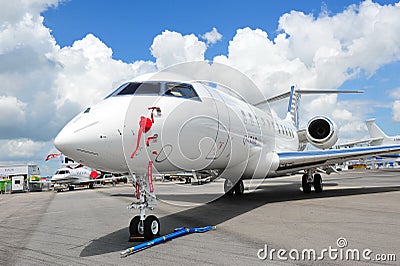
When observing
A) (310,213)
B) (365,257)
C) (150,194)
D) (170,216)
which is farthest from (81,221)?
(365,257)

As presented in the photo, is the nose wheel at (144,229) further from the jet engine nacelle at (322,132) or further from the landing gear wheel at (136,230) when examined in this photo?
the jet engine nacelle at (322,132)

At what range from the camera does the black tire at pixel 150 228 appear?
6.45 m

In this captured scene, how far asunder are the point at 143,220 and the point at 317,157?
845cm

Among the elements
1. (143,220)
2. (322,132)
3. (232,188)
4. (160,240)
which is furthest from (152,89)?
(322,132)

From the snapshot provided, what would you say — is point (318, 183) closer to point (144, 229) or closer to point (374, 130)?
point (144, 229)

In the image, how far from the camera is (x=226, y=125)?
8664 mm

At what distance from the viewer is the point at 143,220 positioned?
6.57 meters

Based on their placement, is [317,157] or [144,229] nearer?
[144,229]

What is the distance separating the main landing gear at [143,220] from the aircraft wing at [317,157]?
7.05m

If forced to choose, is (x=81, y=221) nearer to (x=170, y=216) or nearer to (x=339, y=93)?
(x=170, y=216)

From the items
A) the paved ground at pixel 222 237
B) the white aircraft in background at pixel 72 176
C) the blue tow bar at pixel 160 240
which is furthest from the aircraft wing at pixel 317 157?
the white aircraft in background at pixel 72 176

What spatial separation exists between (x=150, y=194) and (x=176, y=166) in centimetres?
91

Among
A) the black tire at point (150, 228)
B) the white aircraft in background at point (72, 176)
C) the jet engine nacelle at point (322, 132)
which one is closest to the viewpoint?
the black tire at point (150, 228)

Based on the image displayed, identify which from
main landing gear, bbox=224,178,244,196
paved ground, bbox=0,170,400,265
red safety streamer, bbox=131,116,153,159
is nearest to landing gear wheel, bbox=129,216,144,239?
paved ground, bbox=0,170,400,265
